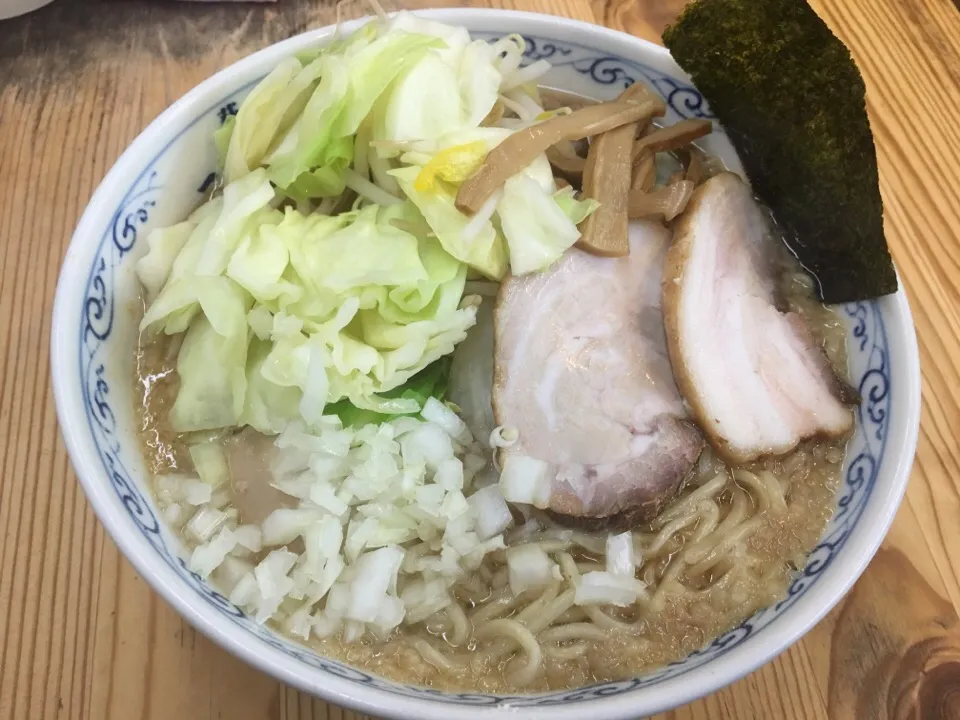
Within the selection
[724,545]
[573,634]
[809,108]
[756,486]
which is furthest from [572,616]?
[809,108]

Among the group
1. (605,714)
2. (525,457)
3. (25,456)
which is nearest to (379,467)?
(525,457)

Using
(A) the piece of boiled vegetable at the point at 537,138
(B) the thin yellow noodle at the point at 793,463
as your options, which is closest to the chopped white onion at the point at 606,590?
(B) the thin yellow noodle at the point at 793,463

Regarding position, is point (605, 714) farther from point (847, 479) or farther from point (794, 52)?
point (794, 52)

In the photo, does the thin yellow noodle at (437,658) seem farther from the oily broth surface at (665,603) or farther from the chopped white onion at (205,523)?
the chopped white onion at (205,523)

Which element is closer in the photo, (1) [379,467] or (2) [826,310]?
(1) [379,467]

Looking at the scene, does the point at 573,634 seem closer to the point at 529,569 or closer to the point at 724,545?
the point at 529,569
